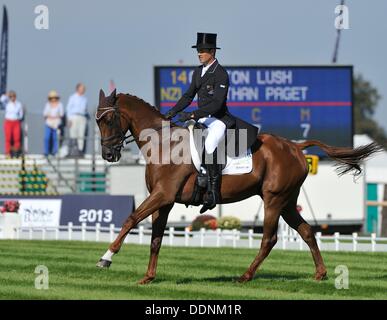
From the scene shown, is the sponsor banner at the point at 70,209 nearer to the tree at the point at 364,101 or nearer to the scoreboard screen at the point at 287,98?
the scoreboard screen at the point at 287,98

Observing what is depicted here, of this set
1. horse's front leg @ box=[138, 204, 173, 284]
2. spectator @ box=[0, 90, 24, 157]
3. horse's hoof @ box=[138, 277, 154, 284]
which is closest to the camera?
horse's hoof @ box=[138, 277, 154, 284]

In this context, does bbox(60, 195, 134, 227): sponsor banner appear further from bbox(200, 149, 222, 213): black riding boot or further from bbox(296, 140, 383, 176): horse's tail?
bbox(200, 149, 222, 213): black riding boot

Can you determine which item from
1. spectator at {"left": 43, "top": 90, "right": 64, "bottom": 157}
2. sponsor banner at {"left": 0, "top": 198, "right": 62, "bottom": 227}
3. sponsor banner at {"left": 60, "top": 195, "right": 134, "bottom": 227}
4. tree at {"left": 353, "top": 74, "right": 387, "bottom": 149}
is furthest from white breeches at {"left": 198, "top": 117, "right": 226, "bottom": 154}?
tree at {"left": 353, "top": 74, "right": 387, "bottom": 149}

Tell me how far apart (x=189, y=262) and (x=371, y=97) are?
113 metres

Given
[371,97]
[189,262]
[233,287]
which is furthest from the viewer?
[371,97]

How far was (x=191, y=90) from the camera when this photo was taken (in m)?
17.2

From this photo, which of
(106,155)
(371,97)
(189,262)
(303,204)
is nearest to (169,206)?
(106,155)

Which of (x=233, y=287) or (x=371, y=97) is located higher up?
(x=371, y=97)

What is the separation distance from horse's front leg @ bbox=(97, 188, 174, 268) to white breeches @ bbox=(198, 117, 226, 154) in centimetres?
107

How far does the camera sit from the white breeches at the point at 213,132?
56.0 feet

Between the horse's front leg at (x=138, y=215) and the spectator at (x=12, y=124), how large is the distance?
92.6 ft

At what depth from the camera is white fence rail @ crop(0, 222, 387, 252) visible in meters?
28.9
